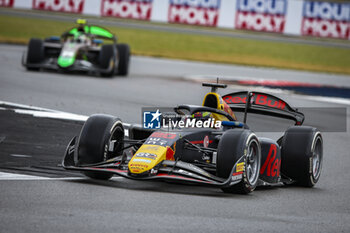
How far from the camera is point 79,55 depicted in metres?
19.1

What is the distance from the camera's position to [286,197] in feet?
25.3

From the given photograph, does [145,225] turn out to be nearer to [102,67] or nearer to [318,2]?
[102,67]

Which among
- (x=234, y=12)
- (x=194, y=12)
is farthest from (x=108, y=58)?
(x=234, y=12)

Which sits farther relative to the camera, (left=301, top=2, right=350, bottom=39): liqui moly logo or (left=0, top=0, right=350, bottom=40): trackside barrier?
(left=0, top=0, right=350, bottom=40): trackside barrier

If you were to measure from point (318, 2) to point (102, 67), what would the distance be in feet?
51.8

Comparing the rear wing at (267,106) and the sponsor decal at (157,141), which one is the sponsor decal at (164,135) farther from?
the rear wing at (267,106)

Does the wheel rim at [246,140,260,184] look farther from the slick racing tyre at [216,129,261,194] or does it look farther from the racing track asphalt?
the racing track asphalt

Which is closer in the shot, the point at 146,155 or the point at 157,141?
the point at 146,155

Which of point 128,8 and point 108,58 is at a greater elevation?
point 128,8

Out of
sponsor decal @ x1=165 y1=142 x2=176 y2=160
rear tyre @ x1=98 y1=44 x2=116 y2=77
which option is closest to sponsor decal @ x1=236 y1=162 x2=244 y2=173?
sponsor decal @ x1=165 y1=142 x2=176 y2=160

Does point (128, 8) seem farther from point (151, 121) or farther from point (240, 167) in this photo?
point (240, 167)

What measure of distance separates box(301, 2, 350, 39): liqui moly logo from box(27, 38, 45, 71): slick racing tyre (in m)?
16.4

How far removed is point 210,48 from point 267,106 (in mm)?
20930

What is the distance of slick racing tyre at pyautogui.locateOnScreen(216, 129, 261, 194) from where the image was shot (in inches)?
283
